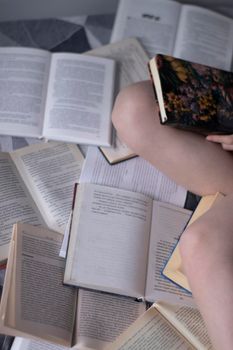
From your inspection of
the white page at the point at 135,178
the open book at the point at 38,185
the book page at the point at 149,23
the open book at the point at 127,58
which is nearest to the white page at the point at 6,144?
the open book at the point at 38,185

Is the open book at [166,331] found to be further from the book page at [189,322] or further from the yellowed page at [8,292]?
the yellowed page at [8,292]

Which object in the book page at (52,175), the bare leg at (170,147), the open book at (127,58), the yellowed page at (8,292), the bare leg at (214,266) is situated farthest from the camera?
the open book at (127,58)

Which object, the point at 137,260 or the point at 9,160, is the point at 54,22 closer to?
the point at 9,160

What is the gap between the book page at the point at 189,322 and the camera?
2.57 feet

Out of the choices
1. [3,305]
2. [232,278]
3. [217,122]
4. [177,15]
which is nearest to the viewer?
[232,278]

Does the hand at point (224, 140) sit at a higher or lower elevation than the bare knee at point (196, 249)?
higher

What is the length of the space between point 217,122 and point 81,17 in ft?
1.93

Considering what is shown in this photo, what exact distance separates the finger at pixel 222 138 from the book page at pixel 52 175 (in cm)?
31

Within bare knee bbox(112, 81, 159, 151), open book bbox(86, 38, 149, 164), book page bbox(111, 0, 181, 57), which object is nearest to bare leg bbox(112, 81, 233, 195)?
bare knee bbox(112, 81, 159, 151)

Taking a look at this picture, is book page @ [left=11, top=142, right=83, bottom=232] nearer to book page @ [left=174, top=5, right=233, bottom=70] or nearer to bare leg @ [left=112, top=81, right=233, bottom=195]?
bare leg @ [left=112, top=81, right=233, bottom=195]

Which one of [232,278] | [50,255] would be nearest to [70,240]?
[50,255]

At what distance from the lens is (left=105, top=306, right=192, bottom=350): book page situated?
0.79 m

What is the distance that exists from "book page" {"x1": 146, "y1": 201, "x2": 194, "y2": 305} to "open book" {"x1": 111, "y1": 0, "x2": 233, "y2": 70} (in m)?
0.45

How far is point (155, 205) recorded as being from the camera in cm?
95
